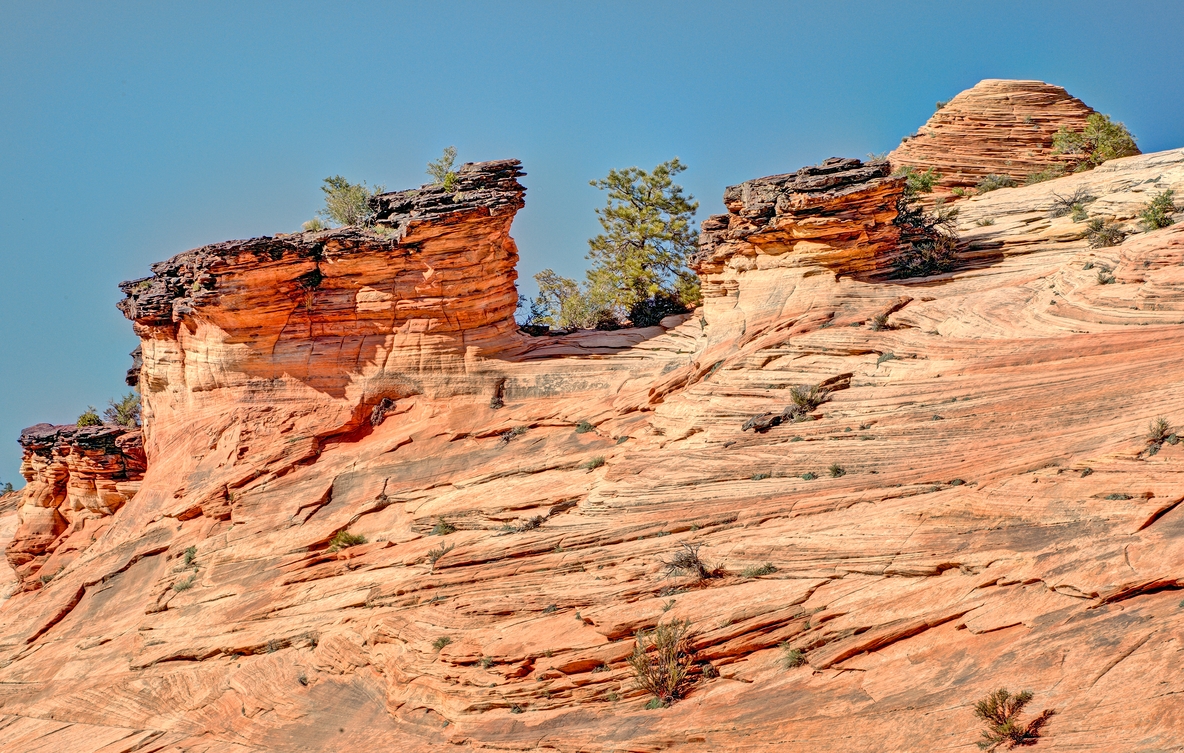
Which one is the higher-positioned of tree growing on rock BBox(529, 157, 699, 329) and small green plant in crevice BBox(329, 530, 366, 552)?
tree growing on rock BBox(529, 157, 699, 329)

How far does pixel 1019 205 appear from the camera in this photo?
26828mm

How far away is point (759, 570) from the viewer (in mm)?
14664

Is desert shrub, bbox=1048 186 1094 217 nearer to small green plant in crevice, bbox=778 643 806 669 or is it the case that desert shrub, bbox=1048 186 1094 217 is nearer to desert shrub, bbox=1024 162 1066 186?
desert shrub, bbox=1024 162 1066 186

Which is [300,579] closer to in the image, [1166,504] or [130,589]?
[130,589]

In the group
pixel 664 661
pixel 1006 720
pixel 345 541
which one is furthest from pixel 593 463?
pixel 1006 720

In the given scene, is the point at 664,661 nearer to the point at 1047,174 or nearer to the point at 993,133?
the point at 1047,174

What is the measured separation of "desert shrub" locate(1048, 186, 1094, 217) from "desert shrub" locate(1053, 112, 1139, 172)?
717cm

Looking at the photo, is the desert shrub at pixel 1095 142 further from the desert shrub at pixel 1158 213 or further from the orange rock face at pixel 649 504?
the desert shrub at pixel 1158 213

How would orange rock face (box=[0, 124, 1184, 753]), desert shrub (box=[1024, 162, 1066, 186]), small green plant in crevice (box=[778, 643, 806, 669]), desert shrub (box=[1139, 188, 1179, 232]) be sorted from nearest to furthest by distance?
1. orange rock face (box=[0, 124, 1184, 753])
2. small green plant in crevice (box=[778, 643, 806, 669])
3. desert shrub (box=[1139, 188, 1179, 232])
4. desert shrub (box=[1024, 162, 1066, 186])

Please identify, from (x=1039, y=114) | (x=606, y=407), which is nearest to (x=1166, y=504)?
Answer: (x=606, y=407)

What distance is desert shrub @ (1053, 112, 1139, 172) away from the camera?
32.0 meters

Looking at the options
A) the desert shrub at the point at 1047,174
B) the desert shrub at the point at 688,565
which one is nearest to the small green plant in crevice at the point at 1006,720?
the desert shrub at the point at 688,565

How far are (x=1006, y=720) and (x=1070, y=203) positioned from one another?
19.7m

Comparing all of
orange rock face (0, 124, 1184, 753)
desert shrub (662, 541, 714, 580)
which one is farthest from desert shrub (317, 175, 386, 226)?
desert shrub (662, 541, 714, 580)
